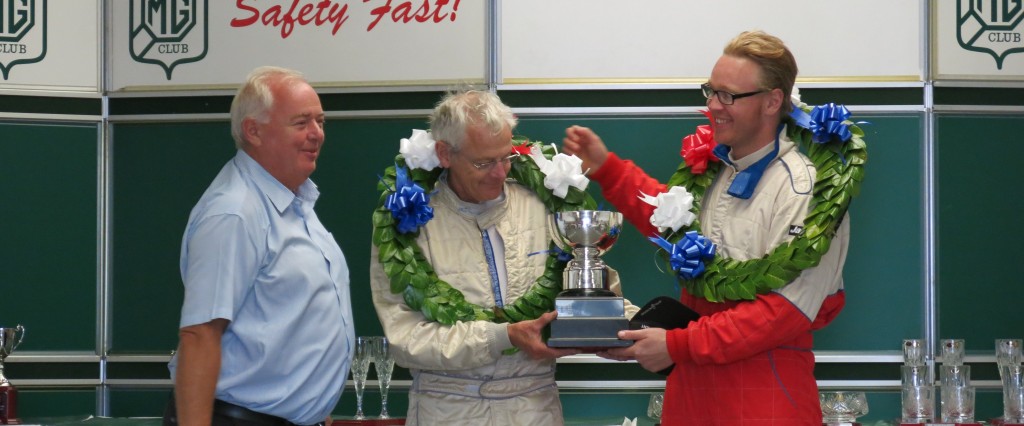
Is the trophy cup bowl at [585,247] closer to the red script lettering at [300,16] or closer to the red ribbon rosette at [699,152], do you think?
the red ribbon rosette at [699,152]

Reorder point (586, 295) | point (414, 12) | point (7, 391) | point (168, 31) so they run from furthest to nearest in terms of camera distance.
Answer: point (168, 31), point (414, 12), point (7, 391), point (586, 295)

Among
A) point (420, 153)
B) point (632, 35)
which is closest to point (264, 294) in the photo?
point (420, 153)

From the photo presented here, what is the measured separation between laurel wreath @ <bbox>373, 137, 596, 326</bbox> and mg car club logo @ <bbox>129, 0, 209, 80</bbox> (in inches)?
77.6

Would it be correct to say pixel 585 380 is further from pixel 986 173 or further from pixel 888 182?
pixel 986 173

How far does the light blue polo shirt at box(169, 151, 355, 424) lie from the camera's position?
9.63 ft

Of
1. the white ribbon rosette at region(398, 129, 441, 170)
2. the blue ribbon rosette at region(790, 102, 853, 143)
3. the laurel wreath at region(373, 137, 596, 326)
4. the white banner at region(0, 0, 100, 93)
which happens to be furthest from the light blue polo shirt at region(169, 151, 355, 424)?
the white banner at region(0, 0, 100, 93)

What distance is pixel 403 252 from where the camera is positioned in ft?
11.5

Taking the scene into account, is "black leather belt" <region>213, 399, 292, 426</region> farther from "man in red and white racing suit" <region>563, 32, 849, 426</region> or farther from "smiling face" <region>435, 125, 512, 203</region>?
"man in red and white racing suit" <region>563, 32, 849, 426</region>

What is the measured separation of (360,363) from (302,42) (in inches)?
56.8

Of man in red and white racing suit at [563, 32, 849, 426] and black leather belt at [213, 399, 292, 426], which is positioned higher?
man in red and white racing suit at [563, 32, 849, 426]

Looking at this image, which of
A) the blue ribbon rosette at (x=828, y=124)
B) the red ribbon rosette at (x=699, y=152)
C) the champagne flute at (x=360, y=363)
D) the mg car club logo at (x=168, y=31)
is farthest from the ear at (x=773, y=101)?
the mg car club logo at (x=168, y=31)

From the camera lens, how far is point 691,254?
343 cm

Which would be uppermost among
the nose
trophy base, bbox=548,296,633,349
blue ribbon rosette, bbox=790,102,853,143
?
blue ribbon rosette, bbox=790,102,853,143

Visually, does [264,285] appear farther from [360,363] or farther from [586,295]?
[360,363]
